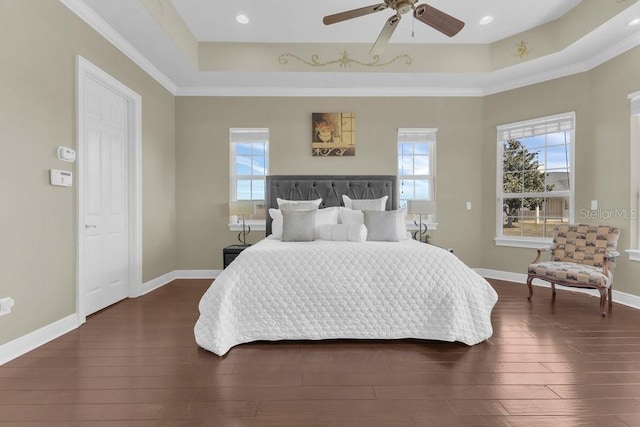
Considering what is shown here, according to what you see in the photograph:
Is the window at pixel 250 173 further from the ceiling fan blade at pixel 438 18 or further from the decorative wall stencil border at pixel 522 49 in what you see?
the decorative wall stencil border at pixel 522 49

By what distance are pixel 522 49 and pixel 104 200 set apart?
5.48 metres

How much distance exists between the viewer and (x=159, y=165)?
4.61 m

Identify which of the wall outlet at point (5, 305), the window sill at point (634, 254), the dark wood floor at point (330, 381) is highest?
the window sill at point (634, 254)

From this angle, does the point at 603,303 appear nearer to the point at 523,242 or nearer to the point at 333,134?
the point at 523,242

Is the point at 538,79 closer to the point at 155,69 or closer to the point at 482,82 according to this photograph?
the point at 482,82

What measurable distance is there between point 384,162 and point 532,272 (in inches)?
97.4

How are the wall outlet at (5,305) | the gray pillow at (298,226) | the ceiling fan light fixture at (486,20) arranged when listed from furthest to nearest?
1. the ceiling fan light fixture at (486,20)
2. the gray pillow at (298,226)
3. the wall outlet at (5,305)

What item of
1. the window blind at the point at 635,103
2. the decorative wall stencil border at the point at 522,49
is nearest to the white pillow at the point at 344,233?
the decorative wall stencil border at the point at 522,49

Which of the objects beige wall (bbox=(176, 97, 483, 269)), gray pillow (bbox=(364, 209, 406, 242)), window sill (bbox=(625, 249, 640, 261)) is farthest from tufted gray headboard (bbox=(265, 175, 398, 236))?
window sill (bbox=(625, 249, 640, 261))

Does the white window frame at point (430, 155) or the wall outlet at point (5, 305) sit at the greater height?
the white window frame at point (430, 155)

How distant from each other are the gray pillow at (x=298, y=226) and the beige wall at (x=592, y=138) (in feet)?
10.3

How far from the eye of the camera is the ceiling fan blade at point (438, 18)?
262cm

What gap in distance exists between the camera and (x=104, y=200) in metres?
3.54

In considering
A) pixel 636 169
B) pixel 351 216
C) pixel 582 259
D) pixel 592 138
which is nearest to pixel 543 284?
pixel 582 259
